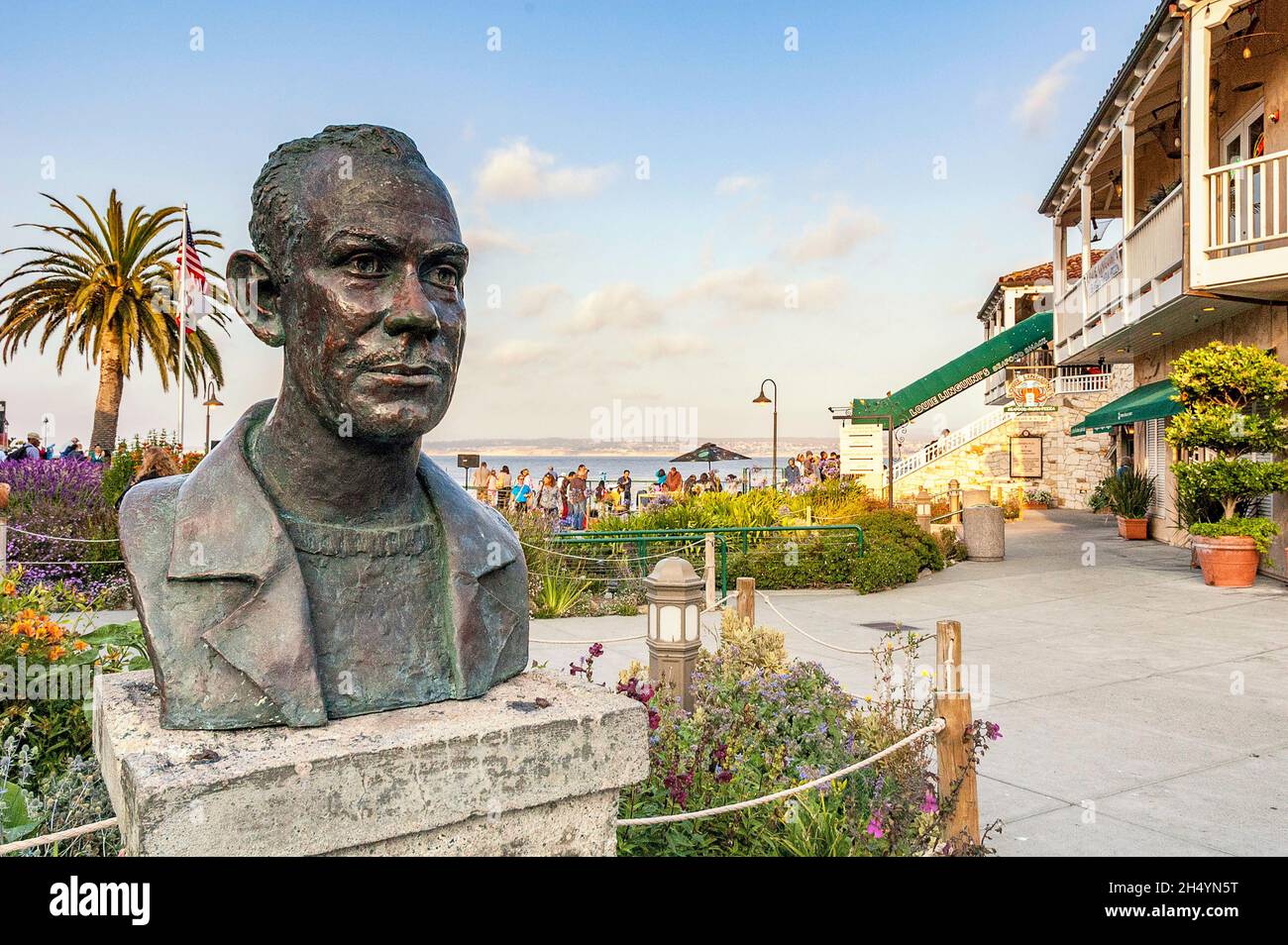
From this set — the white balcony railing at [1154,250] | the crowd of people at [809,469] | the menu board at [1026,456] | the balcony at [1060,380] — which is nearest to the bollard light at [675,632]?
the white balcony railing at [1154,250]

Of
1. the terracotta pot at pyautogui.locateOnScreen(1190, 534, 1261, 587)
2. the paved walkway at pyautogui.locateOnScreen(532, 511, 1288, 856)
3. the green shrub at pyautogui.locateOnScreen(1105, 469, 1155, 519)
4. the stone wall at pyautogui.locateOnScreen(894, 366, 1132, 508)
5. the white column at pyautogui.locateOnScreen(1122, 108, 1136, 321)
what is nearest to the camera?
the paved walkway at pyautogui.locateOnScreen(532, 511, 1288, 856)

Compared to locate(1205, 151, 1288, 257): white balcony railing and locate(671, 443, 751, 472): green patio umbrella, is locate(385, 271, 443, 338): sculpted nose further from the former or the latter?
locate(671, 443, 751, 472): green patio umbrella

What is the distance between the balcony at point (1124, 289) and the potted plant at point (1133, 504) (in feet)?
8.96

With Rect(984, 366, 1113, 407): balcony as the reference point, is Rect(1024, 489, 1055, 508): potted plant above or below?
below

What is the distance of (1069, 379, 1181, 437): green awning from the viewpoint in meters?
14.6

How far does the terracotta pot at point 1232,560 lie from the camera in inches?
471

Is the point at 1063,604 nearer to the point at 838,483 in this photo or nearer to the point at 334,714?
the point at 838,483

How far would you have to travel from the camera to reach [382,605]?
220cm

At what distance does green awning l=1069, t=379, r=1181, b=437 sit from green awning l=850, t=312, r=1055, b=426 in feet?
22.0

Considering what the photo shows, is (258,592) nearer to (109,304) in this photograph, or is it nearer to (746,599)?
(746,599)

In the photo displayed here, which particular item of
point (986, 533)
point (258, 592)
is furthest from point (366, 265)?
point (986, 533)

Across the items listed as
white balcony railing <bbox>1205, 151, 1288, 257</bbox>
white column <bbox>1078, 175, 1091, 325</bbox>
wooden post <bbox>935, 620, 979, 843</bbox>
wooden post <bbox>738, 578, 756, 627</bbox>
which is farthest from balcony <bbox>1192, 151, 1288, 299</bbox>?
wooden post <bbox>935, 620, 979, 843</bbox>

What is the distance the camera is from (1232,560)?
11961 millimetres

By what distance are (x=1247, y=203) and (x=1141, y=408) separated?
4823 mm
